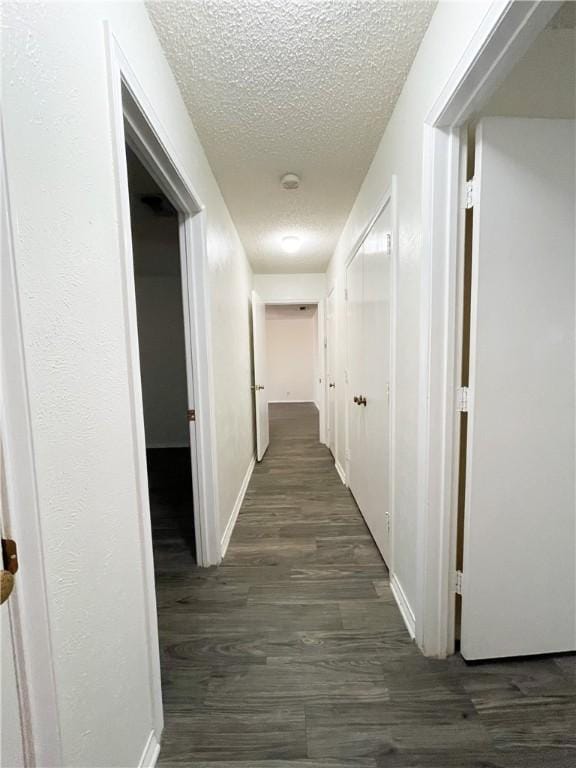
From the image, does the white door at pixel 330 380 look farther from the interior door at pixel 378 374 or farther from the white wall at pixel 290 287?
the interior door at pixel 378 374

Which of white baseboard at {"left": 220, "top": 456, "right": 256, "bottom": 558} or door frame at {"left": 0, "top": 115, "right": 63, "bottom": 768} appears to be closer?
door frame at {"left": 0, "top": 115, "right": 63, "bottom": 768}

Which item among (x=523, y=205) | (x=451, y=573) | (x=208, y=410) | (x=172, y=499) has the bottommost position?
(x=172, y=499)

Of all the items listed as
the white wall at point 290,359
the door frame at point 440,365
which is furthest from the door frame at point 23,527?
the white wall at point 290,359

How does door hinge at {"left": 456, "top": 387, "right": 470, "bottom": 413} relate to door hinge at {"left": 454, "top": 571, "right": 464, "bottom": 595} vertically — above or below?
above

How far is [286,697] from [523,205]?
1946 millimetres

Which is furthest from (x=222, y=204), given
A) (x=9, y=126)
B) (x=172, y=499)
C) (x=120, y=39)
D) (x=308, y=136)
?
(x=172, y=499)

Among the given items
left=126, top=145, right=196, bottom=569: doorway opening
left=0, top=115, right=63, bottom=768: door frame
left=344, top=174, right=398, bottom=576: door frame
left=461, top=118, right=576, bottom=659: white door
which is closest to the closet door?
left=344, top=174, right=398, bottom=576: door frame

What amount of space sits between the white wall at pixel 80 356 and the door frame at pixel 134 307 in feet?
0.11

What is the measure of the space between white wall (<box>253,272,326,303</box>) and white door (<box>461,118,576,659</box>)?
319cm

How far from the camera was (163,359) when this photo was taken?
4.68 meters

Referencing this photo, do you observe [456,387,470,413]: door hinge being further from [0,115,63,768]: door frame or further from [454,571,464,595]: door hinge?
[0,115,63,768]: door frame

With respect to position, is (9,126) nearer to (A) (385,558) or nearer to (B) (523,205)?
(B) (523,205)

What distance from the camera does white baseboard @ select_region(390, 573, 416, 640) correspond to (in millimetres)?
1404

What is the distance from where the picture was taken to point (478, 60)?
861 mm
